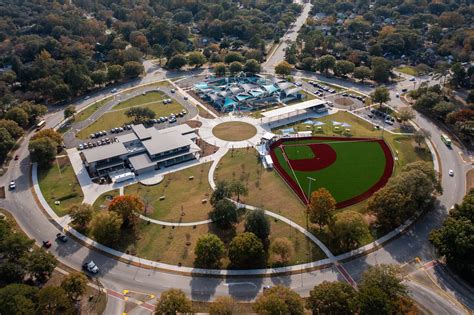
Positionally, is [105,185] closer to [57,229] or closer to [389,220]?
[57,229]

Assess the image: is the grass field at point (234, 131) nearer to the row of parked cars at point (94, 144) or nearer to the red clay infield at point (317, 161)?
the red clay infield at point (317, 161)

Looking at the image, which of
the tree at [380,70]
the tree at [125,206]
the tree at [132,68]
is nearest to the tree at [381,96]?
the tree at [380,70]

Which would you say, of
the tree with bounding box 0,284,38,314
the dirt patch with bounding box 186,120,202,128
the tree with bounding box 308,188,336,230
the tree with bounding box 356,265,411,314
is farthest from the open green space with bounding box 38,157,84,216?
the tree with bounding box 356,265,411,314

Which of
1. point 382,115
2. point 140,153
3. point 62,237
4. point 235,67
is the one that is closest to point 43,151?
point 140,153

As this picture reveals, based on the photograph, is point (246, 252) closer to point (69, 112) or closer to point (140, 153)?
point (140, 153)

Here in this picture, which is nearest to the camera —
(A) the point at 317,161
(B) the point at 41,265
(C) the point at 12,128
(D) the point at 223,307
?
(D) the point at 223,307

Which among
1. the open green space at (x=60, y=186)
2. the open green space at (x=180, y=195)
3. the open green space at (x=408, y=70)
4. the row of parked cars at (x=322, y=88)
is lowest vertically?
the open green space at (x=60, y=186)
